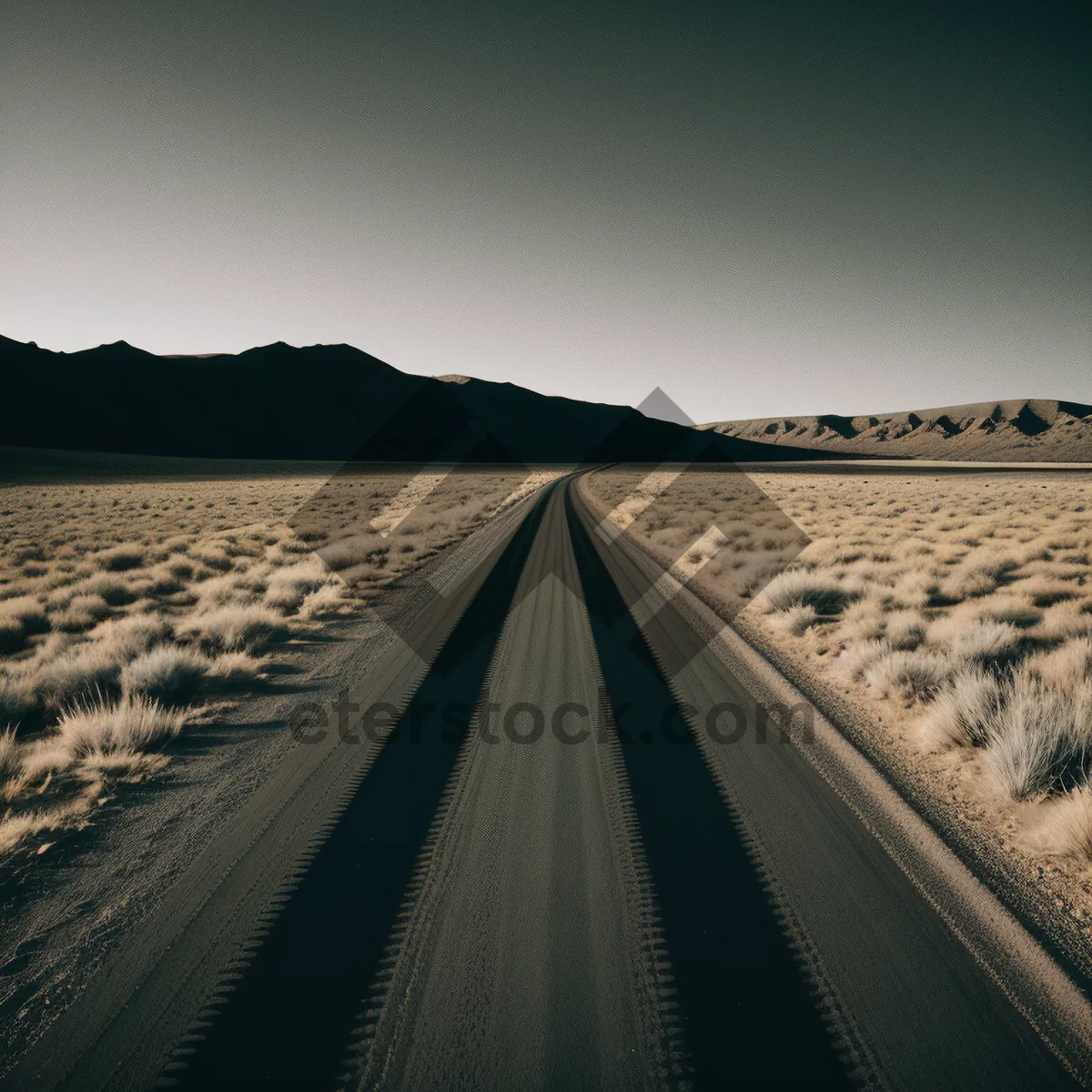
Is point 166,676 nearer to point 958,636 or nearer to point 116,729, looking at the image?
point 116,729

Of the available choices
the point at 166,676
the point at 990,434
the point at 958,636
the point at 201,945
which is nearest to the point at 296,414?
the point at 166,676

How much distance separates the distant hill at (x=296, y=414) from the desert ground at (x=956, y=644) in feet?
367

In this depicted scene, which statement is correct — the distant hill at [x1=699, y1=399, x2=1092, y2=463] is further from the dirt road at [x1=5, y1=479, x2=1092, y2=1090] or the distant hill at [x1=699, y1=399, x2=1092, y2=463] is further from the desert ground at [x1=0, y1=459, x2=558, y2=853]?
the dirt road at [x1=5, y1=479, x2=1092, y2=1090]

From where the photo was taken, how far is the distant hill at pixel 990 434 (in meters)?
136

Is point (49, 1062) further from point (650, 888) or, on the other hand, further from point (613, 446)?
point (613, 446)

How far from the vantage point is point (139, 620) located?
8.53 meters

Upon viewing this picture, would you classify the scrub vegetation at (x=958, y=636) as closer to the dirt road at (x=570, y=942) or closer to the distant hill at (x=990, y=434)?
the dirt road at (x=570, y=942)

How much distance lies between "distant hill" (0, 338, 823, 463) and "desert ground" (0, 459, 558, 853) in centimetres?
8814

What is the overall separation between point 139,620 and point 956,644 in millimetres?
11934

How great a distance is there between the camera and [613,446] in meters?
157

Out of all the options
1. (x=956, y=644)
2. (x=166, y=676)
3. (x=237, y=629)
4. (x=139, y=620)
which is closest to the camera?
(x=166, y=676)

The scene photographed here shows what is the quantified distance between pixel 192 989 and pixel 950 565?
48.1 feet

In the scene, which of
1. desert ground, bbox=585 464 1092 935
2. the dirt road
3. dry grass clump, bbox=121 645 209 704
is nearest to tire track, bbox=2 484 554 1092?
the dirt road

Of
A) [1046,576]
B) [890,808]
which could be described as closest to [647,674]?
[890,808]
